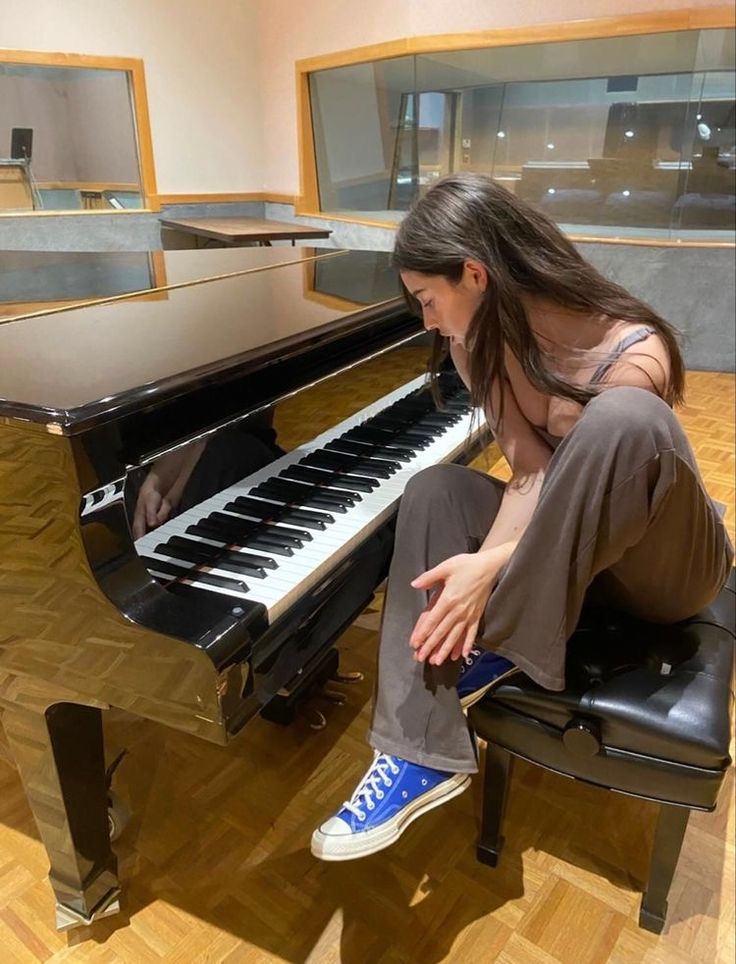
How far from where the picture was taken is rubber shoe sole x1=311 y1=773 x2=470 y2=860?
3.46 feet

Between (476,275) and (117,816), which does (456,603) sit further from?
(117,816)

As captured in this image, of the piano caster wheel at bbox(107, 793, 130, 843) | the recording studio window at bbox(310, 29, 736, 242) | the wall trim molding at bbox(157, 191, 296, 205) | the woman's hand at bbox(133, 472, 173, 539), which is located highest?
the recording studio window at bbox(310, 29, 736, 242)

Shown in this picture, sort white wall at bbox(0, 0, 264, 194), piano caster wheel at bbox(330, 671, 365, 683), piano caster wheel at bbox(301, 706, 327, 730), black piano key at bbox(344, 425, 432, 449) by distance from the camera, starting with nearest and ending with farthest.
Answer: black piano key at bbox(344, 425, 432, 449) → piano caster wheel at bbox(301, 706, 327, 730) → piano caster wheel at bbox(330, 671, 365, 683) → white wall at bbox(0, 0, 264, 194)

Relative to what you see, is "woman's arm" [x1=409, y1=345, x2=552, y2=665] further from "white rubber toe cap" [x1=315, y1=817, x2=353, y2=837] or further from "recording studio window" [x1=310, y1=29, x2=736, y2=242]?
"recording studio window" [x1=310, y1=29, x2=736, y2=242]

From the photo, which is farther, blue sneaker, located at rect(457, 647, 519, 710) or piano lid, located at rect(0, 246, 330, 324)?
piano lid, located at rect(0, 246, 330, 324)

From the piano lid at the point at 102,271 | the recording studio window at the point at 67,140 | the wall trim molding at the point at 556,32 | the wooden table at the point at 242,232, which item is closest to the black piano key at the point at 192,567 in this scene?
the piano lid at the point at 102,271

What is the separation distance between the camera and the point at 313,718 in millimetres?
1648

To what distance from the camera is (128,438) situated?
32.7 inches

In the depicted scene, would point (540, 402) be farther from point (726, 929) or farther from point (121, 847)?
point (121, 847)

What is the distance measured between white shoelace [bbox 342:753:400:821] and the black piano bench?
0.49 feet

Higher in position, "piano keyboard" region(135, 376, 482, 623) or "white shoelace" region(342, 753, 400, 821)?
"piano keyboard" region(135, 376, 482, 623)

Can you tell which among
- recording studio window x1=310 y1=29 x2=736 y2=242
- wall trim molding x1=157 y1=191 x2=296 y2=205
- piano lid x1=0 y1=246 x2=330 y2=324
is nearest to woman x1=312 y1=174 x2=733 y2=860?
piano lid x1=0 y1=246 x2=330 y2=324

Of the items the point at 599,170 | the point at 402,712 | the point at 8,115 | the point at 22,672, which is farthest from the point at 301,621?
the point at 8,115

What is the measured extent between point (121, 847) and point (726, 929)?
1096 millimetres
